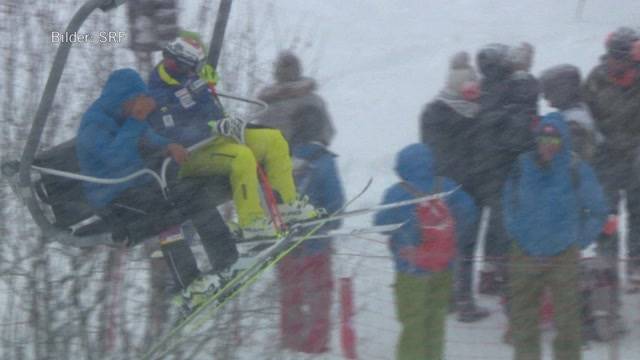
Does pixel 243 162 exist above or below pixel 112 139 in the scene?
below

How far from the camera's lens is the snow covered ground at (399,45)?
12.4 m

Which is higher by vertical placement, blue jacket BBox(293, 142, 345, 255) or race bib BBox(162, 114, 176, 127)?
race bib BBox(162, 114, 176, 127)

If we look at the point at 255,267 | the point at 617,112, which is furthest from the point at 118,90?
the point at 617,112

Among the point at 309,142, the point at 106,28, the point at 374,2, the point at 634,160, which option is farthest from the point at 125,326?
the point at 374,2

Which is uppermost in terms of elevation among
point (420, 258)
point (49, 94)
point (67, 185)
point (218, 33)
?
point (218, 33)

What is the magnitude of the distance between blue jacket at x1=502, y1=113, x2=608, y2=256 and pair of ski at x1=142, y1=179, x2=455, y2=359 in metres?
0.42

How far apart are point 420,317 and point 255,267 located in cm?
82

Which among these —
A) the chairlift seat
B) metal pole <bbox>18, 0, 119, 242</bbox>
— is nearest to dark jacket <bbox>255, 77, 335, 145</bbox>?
the chairlift seat

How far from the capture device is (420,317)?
19.0 ft

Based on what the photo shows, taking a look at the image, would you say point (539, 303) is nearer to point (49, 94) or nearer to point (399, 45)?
point (49, 94)

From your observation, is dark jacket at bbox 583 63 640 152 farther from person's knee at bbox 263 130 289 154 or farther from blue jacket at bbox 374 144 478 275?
person's knee at bbox 263 130 289 154

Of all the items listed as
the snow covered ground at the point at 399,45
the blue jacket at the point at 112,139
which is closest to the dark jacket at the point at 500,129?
the blue jacket at the point at 112,139

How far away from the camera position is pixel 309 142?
665 centimetres

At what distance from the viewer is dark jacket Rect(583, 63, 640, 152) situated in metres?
7.27
